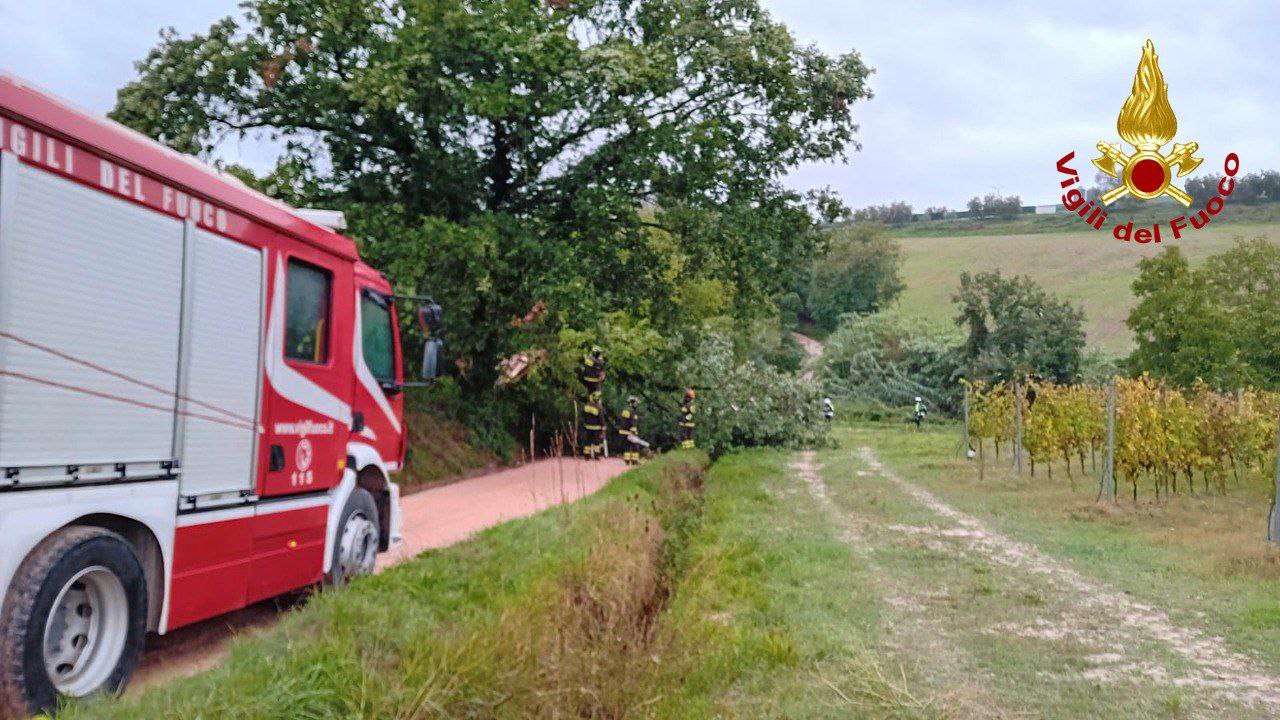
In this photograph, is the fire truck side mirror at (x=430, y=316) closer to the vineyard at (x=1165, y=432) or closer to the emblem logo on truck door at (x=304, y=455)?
the emblem logo on truck door at (x=304, y=455)

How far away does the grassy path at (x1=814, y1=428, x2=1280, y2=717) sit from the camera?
6641 millimetres

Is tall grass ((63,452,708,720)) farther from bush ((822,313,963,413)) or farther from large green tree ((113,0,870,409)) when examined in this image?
bush ((822,313,963,413))

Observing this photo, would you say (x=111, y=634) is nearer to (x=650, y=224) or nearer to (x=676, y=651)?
(x=676, y=651)

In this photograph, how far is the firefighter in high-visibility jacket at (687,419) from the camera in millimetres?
26062

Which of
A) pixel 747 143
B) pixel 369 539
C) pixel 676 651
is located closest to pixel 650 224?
pixel 747 143

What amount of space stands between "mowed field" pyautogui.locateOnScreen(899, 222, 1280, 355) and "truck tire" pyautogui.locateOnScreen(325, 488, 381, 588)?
59.1 m

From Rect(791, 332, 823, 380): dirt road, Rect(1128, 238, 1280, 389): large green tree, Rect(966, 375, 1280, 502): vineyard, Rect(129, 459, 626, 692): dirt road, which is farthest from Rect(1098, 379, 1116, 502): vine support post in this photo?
Rect(791, 332, 823, 380): dirt road

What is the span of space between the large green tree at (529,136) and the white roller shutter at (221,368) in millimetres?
11283

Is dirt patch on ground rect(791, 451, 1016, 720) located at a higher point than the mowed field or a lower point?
lower

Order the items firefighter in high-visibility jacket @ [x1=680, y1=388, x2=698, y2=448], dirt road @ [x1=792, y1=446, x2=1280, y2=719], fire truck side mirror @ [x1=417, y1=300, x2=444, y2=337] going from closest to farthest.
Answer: dirt road @ [x1=792, y1=446, x2=1280, y2=719] → fire truck side mirror @ [x1=417, y1=300, x2=444, y2=337] → firefighter in high-visibility jacket @ [x1=680, y1=388, x2=698, y2=448]

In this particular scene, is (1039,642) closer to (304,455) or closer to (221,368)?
(304,455)

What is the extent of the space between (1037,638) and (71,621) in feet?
20.4

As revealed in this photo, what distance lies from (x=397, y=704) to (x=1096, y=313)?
75.4 metres

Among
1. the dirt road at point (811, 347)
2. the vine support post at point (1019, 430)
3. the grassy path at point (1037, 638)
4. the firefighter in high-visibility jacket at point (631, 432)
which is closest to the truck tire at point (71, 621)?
the grassy path at point (1037, 638)
